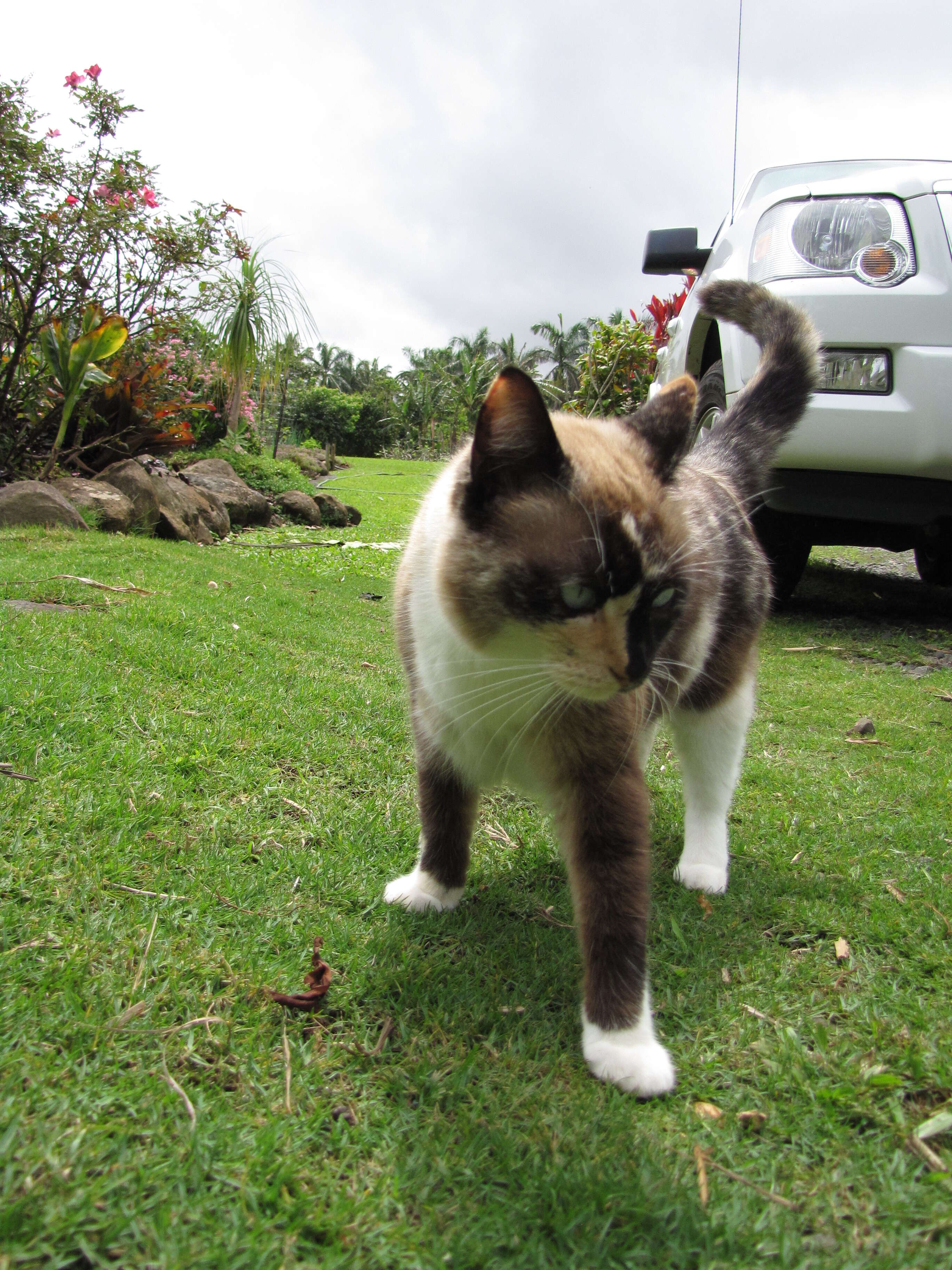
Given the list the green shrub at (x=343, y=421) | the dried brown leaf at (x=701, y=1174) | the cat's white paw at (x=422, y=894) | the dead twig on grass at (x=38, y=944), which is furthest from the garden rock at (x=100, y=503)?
the green shrub at (x=343, y=421)

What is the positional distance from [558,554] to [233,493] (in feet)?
31.8

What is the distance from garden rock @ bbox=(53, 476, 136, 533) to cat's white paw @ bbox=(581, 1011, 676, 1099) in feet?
22.2

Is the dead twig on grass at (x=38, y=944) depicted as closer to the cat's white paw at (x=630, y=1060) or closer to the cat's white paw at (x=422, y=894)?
the cat's white paw at (x=422, y=894)

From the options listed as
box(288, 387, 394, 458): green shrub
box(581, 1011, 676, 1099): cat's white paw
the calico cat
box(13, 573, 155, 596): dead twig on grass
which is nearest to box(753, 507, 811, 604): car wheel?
the calico cat

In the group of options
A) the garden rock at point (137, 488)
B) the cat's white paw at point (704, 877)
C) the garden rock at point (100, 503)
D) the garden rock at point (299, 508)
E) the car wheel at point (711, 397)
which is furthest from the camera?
the garden rock at point (299, 508)

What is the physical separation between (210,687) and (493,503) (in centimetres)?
207

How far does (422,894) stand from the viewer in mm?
2119

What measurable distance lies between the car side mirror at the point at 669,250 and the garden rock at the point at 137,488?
517cm

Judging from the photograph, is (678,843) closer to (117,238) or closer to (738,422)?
(738,422)

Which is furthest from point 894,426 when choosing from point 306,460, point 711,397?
point 306,460

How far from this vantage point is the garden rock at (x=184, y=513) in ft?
26.0

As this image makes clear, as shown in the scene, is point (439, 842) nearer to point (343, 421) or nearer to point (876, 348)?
point (876, 348)

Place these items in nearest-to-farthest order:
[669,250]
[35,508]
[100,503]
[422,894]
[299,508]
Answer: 1. [422,894]
2. [669,250]
3. [35,508]
4. [100,503]
5. [299,508]

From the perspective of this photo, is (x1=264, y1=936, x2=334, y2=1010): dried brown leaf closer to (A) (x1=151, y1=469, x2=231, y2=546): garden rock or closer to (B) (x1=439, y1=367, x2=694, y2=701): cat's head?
(B) (x1=439, y1=367, x2=694, y2=701): cat's head
